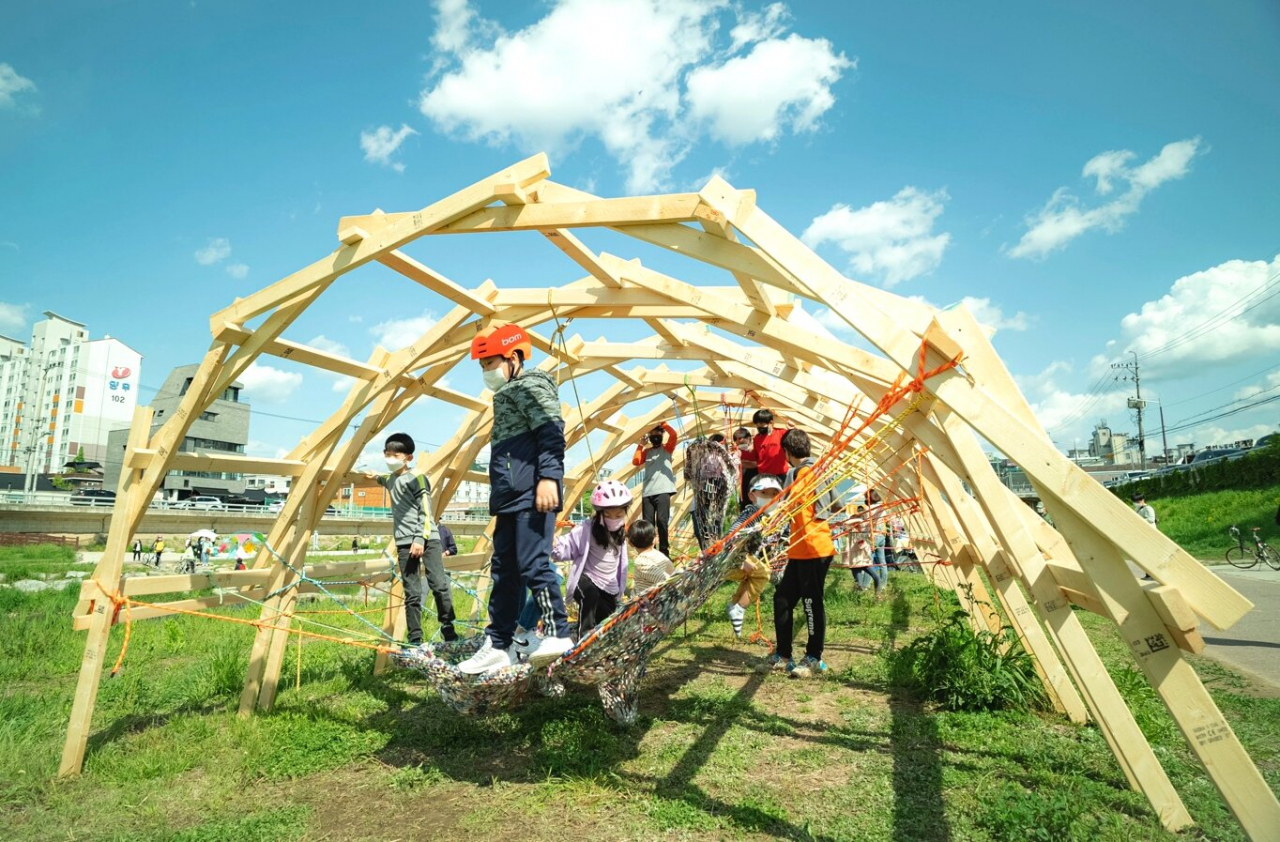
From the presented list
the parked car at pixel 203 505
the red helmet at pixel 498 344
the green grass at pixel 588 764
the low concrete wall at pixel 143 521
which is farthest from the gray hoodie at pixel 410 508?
the parked car at pixel 203 505

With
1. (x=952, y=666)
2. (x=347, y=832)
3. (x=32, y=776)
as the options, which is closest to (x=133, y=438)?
(x=32, y=776)

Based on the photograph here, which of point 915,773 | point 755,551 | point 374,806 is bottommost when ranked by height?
point 374,806

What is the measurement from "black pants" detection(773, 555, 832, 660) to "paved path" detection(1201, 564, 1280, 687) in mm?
2516

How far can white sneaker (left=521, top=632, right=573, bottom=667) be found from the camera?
12.2ft

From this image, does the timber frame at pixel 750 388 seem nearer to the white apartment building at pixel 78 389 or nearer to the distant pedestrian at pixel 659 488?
the distant pedestrian at pixel 659 488

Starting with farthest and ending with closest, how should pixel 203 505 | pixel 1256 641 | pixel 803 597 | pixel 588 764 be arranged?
pixel 203 505, pixel 1256 641, pixel 803 597, pixel 588 764

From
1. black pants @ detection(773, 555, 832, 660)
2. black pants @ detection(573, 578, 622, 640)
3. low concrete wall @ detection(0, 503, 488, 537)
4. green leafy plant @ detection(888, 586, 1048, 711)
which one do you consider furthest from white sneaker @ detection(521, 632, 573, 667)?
low concrete wall @ detection(0, 503, 488, 537)

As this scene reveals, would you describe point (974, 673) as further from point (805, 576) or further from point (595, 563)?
point (595, 563)

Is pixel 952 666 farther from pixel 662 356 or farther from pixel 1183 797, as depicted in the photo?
pixel 662 356

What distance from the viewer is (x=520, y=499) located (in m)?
3.97

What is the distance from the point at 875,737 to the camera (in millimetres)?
4539

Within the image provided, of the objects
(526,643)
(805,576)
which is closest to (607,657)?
(526,643)

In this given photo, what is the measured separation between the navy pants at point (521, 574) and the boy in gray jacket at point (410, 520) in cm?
173

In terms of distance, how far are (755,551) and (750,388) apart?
326 centimetres
